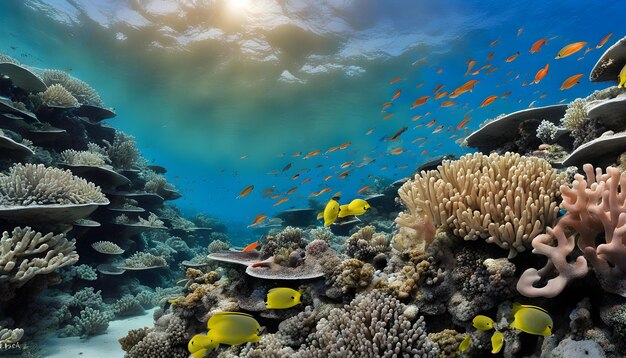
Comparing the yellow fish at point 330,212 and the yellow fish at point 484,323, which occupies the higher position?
the yellow fish at point 330,212

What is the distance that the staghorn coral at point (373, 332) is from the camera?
270 cm

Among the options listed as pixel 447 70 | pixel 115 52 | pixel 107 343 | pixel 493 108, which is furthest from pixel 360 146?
pixel 107 343

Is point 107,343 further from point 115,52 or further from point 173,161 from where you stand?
point 173,161

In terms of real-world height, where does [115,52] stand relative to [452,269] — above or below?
above

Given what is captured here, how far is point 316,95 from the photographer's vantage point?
2820cm

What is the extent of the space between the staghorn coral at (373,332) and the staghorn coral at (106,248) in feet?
23.2

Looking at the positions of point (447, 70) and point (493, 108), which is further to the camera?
point (493, 108)

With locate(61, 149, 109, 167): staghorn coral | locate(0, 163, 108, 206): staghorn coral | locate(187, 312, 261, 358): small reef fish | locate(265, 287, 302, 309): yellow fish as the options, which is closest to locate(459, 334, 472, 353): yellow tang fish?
locate(265, 287, 302, 309): yellow fish

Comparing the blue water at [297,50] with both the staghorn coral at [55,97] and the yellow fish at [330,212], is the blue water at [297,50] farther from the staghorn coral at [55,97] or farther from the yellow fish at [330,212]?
the yellow fish at [330,212]

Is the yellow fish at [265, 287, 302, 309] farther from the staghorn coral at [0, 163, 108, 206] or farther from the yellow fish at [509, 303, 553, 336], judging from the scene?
the staghorn coral at [0, 163, 108, 206]

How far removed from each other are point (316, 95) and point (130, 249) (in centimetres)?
2164

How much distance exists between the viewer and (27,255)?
4883mm

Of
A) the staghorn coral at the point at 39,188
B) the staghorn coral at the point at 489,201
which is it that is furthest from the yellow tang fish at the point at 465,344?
the staghorn coral at the point at 39,188

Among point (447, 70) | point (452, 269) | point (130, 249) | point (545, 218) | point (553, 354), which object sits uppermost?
point (447, 70)
